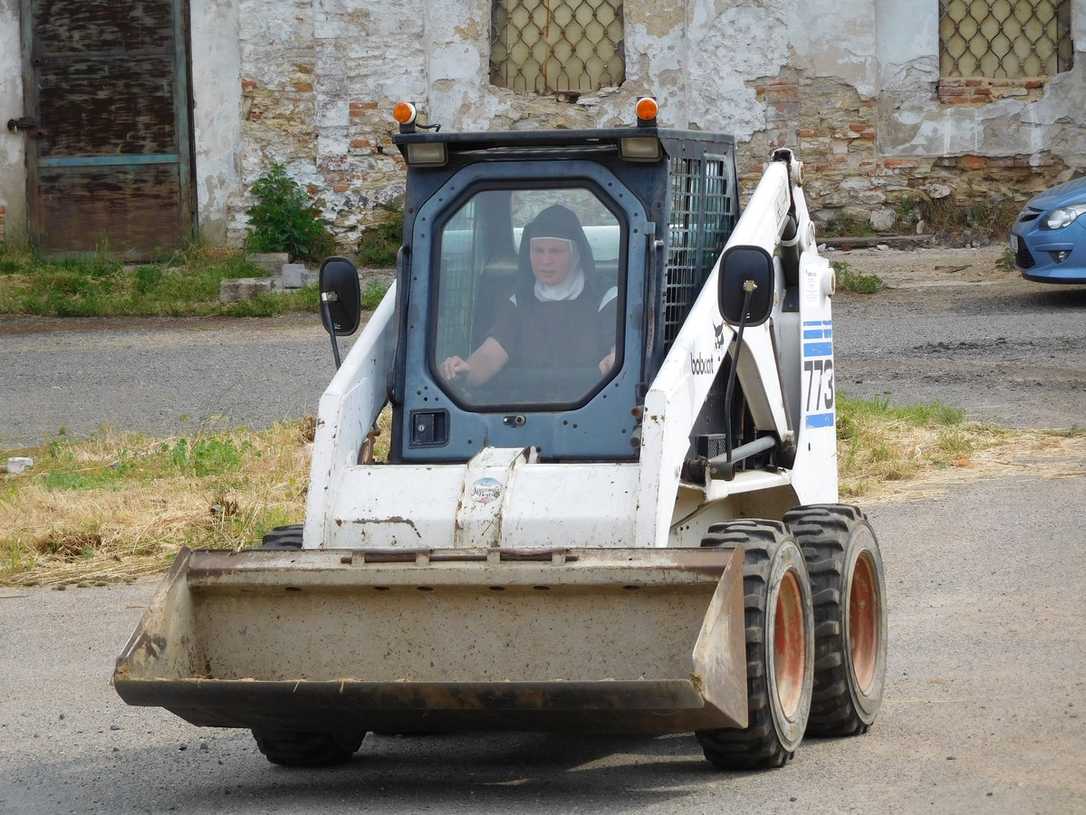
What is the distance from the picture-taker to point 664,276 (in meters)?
6.35

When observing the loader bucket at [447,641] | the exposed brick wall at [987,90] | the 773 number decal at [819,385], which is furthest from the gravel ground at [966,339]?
the loader bucket at [447,641]

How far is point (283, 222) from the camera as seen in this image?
65.7 feet

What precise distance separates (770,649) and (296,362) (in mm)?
10133

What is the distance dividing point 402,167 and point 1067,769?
1536 cm


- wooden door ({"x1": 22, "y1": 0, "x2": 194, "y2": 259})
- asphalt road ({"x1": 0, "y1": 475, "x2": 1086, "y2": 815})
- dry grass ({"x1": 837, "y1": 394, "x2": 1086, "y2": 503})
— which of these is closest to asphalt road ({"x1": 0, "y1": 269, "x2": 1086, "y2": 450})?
dry grass ({"x1": 837, "y1": 394, "x2": 1086, "y2": 503})

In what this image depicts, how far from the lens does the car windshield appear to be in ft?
20.9

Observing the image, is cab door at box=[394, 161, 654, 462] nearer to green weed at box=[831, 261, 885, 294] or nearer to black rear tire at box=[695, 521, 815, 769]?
black rear tire at box=[695, 521, 815, 769]

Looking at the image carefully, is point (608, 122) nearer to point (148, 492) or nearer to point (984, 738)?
point (148, 492)

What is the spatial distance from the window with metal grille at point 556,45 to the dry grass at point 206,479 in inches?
329

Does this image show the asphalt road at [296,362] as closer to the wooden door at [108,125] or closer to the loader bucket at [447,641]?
the wooden door at [108,125]

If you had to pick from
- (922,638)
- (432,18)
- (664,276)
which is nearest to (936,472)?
(922,638)

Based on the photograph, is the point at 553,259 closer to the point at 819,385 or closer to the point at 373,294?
the point at 819,385

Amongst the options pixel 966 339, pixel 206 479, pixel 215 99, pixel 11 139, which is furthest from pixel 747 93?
pixel 206 479

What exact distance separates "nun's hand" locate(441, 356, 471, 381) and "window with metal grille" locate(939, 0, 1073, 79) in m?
14.5
